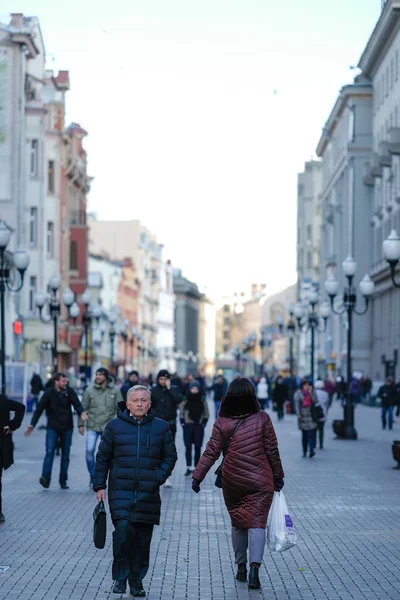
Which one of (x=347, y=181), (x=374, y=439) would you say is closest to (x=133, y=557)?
(x=374, y=439)

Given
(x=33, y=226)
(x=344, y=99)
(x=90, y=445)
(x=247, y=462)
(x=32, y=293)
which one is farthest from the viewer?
(x=344, y=99)

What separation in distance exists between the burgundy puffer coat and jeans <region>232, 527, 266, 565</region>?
0.06m

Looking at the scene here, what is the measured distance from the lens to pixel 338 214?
9650cm

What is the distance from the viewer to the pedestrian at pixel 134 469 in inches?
420

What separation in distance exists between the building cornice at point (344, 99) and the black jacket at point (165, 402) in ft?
207

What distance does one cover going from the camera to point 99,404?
20.9 m

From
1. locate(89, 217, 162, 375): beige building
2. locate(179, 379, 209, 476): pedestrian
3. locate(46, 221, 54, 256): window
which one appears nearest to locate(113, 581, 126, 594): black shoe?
locate(179, 379, 209, 476): pedestrian

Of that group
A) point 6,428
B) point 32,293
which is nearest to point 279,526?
point 6,428

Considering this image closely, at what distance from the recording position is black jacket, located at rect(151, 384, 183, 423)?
72.0ft

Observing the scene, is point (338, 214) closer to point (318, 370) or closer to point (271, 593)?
point (318, 370)

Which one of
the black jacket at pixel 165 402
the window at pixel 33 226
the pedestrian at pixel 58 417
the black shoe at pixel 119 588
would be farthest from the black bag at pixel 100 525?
the window at pixel 33 226

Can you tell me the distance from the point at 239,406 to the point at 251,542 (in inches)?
41.4

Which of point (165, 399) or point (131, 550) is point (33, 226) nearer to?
point (165, 399)

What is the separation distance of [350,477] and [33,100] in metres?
51.9
